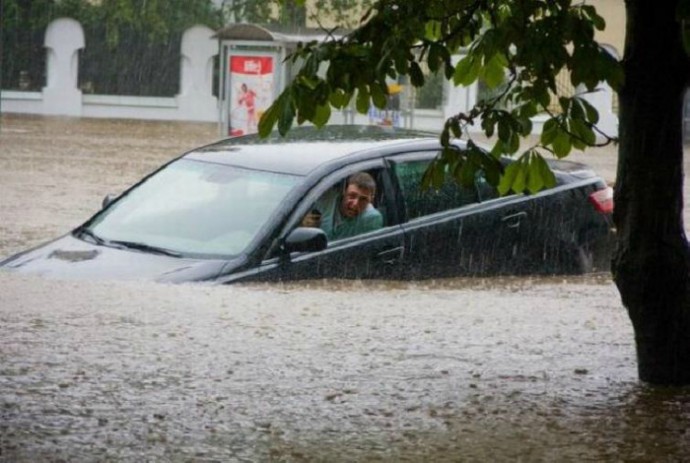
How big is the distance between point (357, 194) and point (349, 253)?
434mm

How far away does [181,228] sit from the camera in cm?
1009

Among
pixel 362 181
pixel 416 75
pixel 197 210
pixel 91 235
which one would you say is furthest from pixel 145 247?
pixel 416 75

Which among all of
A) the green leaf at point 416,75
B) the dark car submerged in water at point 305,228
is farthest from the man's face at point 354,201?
the green leaf at point 416,75

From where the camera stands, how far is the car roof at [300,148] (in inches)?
409

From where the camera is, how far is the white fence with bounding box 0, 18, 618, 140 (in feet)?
144

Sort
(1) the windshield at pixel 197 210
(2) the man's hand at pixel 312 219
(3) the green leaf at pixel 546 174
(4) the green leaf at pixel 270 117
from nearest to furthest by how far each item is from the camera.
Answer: (4) the green leaf at pixel 270 117 → (3) the green leaf at pixel 546 174 → (1) the windshield at pixel 197 210 → (2) the man's hand at pixel 312 219

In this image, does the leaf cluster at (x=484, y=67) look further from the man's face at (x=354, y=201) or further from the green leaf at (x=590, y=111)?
the man's face at (x=354, y=201)

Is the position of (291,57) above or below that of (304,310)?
above

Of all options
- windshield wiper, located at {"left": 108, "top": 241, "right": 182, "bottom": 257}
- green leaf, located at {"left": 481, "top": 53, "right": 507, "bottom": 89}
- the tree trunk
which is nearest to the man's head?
windshield wiper, located at {"left": 108, "top": 241, "right": 182, "bottom": 257}

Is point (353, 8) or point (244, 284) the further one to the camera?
point (353, 8)

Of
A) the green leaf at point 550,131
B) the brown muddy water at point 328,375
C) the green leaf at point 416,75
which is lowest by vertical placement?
the brown muddy water at point 328,375

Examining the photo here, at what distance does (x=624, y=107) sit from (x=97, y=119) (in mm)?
37258

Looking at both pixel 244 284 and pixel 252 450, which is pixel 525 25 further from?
pixel 244 284

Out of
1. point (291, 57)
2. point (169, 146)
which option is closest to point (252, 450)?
point (291, 57)
